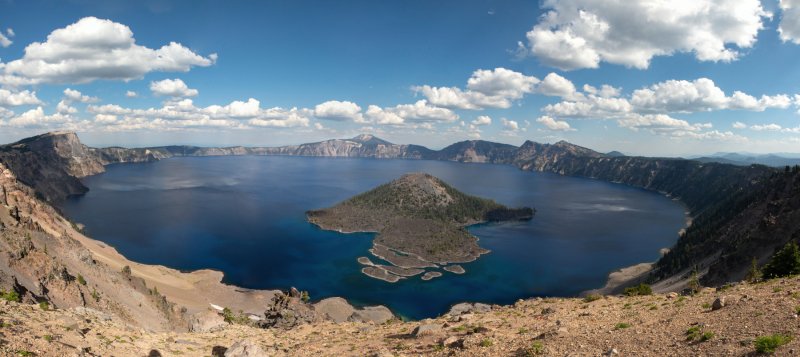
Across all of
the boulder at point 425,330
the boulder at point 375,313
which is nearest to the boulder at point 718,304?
the boulder at point 425,330

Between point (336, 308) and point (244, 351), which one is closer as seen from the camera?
point (244, 351)

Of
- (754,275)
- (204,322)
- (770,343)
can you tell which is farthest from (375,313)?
(770,343)

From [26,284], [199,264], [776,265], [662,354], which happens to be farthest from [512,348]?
[199,264]

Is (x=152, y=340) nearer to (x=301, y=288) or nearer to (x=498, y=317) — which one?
(x=498, y=317)

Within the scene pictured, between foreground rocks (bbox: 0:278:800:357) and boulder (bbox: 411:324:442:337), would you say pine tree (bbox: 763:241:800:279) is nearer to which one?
foreground rocks (bbox: 0:278:800:357)

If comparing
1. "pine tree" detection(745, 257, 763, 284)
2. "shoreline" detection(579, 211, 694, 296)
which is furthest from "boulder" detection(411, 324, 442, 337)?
"shoreline" detection(579, 211, 694, 296)

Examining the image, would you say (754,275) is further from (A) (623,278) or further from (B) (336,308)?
(A) (623,278)

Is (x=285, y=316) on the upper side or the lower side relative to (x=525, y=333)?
lower

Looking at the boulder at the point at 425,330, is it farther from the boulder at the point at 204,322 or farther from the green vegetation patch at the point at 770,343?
the boulder at the point at 204,322
